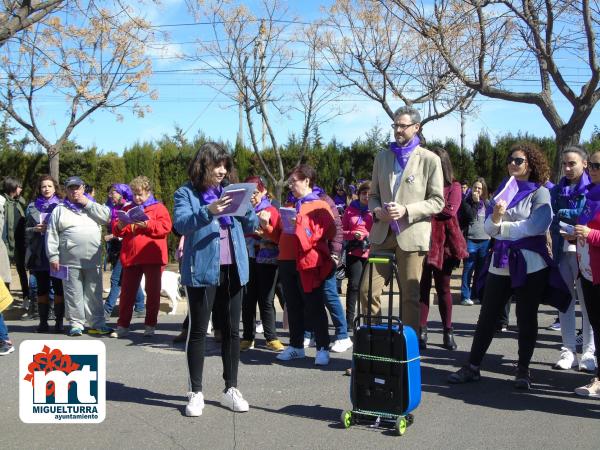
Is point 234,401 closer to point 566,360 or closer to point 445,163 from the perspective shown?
point 445,163

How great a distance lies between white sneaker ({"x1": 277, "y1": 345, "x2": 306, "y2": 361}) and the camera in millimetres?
7597

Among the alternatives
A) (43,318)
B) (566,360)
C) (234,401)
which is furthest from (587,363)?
(43,318)

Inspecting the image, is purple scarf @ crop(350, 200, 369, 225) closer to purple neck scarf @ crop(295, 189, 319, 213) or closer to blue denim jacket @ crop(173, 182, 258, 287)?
purple neck scarf @ crop(295, 189, 319, 213)

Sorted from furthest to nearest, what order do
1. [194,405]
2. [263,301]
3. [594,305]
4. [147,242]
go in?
[147,242]
[263,301]
[594,305]
[194,405]

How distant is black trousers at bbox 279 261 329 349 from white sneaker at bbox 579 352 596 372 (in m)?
2.55

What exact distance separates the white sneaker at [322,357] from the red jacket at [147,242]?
2.57m

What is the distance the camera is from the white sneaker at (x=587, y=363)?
7012 mm

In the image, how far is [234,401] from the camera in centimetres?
568

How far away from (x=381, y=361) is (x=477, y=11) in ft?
31.4

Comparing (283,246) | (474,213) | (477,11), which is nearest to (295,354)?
(283,246)

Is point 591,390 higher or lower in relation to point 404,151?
lower
